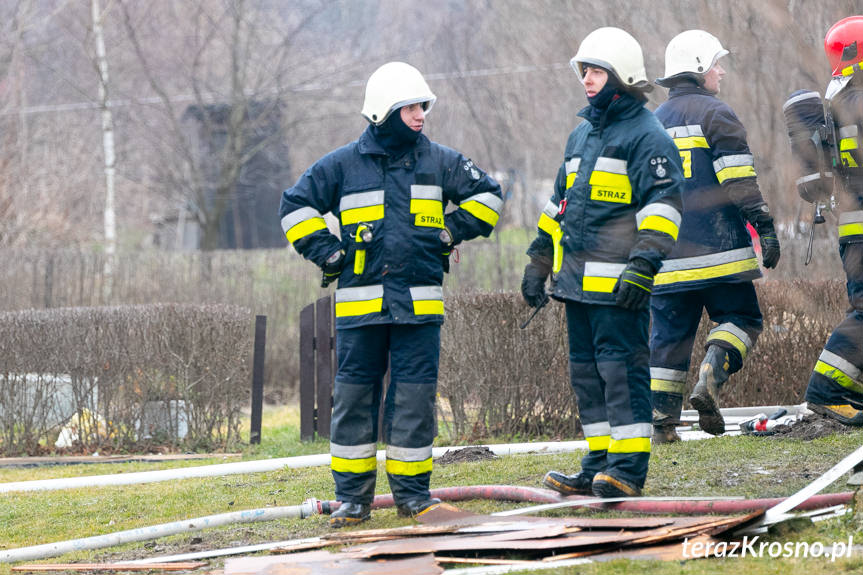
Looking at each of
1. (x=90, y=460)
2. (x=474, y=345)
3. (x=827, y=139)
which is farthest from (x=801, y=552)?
(x=90, y=460)

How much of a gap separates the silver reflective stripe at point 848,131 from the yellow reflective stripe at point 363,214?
3216 mm

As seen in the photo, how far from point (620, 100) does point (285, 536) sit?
8.49 feet

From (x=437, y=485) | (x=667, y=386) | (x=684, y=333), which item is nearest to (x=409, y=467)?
(x=437, y=485)

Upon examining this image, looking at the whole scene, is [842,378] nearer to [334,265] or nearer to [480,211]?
[480,211]

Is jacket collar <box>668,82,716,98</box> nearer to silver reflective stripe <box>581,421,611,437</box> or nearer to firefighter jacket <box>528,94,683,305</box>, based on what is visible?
firefighter jacket <box>528,94,683,305</box>

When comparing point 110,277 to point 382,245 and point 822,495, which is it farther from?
point 822,495

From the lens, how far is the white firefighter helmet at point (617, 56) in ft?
17.0

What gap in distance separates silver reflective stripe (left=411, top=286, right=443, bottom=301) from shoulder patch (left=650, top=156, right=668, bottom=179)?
116cm

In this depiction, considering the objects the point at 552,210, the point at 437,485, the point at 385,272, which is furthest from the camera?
the point at 437,485

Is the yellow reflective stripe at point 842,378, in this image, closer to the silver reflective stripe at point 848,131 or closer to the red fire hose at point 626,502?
the silver reflective stripe at point 848,131

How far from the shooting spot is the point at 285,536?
4934mm

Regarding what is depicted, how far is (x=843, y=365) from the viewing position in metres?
6.55

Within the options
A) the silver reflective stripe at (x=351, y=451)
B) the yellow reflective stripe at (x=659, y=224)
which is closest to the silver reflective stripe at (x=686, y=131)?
the yellow reflective stripe at (x=659, y=224)

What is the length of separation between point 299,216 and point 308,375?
4734mm
